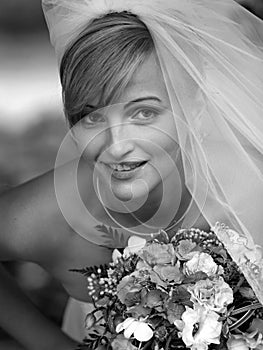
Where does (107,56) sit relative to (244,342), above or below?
above

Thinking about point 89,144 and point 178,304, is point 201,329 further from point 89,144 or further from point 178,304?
point 89,144

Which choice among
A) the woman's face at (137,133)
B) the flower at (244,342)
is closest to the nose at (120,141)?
the woman's face at (137,133)

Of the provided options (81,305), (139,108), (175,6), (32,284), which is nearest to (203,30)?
(175,6)

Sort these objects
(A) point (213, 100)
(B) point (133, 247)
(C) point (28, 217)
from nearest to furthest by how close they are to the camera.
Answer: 1. (B) point (133, 247)
2. (A) point (213, 100)
3. (C) point (28, 217)

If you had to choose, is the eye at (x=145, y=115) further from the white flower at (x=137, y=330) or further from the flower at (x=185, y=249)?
the white flower at (x=137, y=330)

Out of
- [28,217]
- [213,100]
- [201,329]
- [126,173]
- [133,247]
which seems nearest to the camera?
[201,329]

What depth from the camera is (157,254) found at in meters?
1.13

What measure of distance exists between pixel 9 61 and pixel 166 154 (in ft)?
5.35

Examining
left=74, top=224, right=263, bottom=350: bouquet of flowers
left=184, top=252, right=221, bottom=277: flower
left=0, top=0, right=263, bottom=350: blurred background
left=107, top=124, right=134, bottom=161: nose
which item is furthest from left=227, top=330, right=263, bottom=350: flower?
left=0, top=0, right=263, bottom=350: blurred background

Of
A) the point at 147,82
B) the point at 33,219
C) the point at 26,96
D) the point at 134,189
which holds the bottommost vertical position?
the point at 26,96

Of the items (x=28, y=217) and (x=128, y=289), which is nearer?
(x=128, y=289)

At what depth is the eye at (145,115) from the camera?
4.78 feet

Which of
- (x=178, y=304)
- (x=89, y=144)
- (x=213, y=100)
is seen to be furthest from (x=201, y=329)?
(x=89, y=144)

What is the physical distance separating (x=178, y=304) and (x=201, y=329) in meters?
0.05
